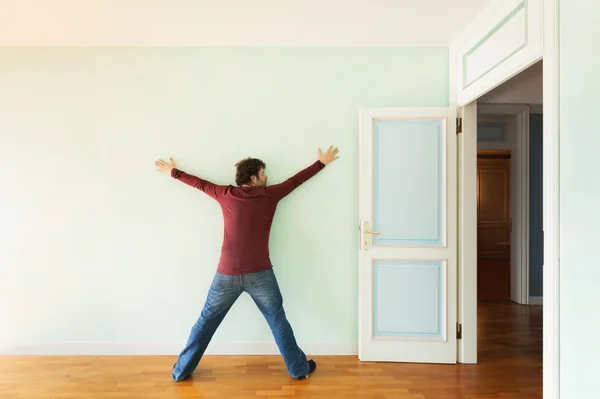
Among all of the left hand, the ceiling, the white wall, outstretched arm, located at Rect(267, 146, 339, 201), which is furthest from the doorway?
the left hand

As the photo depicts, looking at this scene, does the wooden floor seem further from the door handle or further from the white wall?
the white wall

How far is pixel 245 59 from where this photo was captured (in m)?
3.30

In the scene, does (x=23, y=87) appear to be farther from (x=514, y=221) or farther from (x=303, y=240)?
(x=514, y=221)

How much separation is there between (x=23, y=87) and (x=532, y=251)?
5.84 m

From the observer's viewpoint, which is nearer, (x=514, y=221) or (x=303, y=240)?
(x=303, y=240)

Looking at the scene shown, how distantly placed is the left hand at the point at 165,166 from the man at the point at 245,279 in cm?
→ 53

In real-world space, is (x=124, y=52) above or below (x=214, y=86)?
above

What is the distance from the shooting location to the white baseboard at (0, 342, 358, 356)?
3.26 meters

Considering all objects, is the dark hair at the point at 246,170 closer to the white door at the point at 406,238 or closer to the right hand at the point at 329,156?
the right hand at the point at 329,156

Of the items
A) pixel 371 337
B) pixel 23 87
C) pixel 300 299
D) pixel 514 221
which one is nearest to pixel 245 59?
pixel 23 87

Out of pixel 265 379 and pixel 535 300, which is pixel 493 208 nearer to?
pixel 535 300

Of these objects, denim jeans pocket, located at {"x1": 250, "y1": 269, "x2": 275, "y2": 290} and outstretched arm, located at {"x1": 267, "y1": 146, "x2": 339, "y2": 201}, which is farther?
outstretched arm, located at {"x1": 267, "y1": 146, "x2": 339, "y2": 201}

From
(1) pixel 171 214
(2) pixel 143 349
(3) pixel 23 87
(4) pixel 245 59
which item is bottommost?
(2) pixel 143 349

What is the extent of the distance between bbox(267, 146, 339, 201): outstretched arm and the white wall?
907 millimetres
